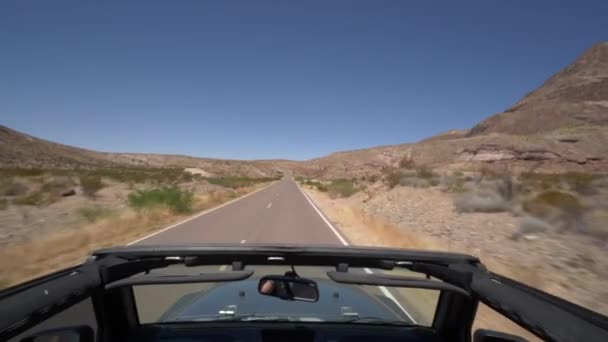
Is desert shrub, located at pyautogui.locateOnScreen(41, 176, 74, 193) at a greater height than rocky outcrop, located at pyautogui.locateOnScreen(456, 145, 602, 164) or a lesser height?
greater

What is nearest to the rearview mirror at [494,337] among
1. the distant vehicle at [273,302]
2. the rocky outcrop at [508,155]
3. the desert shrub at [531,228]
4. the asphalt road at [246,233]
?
the distant vehicle at [273,302]

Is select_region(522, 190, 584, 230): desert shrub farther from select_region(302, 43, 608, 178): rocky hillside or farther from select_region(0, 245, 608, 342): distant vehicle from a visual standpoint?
select_region(302, 43, 608, 178): rocky hillside

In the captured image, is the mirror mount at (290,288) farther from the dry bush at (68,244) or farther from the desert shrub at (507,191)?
the desert shrub at (507,191)

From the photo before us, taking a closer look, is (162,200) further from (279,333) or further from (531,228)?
(279,333)

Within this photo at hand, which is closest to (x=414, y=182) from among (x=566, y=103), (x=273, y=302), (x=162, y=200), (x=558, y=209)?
(x=558, y=209)

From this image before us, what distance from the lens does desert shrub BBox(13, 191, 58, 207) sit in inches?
992

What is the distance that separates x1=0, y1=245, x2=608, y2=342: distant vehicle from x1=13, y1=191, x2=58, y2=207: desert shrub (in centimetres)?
2650

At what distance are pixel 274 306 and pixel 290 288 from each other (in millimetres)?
1169

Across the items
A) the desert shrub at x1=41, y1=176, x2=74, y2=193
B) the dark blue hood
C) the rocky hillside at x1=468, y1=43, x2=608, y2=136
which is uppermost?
the rocky hillside at x1=468, y1=43, x2=608, y2=136

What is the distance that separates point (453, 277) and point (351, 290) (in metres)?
1.71

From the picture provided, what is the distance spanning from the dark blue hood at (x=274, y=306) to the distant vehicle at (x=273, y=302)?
1 centimetres

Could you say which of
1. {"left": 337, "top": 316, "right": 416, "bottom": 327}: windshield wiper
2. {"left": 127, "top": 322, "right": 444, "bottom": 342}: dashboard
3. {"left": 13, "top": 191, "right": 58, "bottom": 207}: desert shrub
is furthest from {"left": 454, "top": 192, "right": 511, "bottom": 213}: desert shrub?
{"left": 13, "top": 191, "right": 58, "bottom": 207}: desert shrub

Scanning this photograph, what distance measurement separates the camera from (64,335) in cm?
191

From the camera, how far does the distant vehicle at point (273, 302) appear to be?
1.82 m
